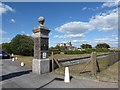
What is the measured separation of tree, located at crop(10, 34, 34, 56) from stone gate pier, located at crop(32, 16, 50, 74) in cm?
2132

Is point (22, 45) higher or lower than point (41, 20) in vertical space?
lower

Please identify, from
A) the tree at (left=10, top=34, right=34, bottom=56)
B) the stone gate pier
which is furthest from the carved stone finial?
the tree at (left=10, top=34, right=34, bottom=56)

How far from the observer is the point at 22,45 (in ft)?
107

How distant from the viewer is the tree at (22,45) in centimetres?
3247

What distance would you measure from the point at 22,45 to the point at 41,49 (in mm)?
22220

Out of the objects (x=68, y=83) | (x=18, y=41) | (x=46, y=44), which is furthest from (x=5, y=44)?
(x=68, y=83)

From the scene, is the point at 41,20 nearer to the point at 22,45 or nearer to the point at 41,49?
the point at 41,49

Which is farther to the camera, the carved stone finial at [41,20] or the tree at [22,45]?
the tree at [22,45]

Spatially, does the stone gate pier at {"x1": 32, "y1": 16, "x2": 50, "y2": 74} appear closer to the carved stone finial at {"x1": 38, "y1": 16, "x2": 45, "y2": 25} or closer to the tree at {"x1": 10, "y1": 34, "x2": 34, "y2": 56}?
the carved stone finial at {"x1": 38, "y1": 16, "x2": 45, "y2": 25}

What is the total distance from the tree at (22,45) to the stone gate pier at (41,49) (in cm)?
2132

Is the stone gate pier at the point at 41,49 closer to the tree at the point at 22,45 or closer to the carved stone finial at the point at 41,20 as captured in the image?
the carved stone finial at the point at 41,20

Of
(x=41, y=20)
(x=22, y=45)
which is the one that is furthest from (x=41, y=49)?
(x=22, y=45)

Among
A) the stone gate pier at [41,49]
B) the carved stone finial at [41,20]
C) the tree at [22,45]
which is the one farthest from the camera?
the tree at [22,45]

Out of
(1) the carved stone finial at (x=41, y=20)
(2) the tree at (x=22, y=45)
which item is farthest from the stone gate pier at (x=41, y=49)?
(2) the tree at (x=22, y=45)
